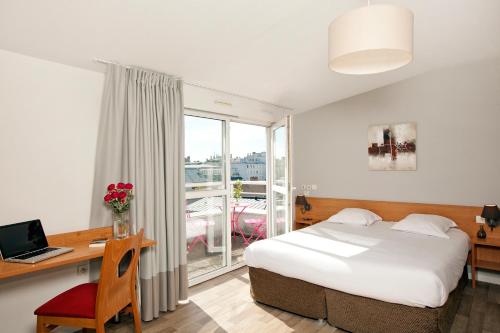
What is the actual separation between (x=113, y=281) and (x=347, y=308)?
175 centimetres

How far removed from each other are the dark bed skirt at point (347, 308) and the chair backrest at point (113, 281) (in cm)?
124

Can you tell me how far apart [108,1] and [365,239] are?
2989 millimetres

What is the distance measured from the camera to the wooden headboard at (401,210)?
3607 millimetres

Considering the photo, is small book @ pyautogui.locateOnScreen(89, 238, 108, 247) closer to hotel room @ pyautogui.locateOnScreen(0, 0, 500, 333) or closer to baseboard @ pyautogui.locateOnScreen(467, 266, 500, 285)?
hotel room @ pyautogui.locateOnScreen(0, 0, 500, 333)

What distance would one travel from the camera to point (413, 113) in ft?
13.2

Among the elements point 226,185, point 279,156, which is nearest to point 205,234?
point 226,185

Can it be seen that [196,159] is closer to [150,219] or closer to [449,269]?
[150,219]

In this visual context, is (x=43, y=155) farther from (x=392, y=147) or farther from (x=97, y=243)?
(x=392, y=147)

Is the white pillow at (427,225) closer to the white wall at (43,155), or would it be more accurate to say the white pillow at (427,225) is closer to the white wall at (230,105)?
the white wall at (230,105)

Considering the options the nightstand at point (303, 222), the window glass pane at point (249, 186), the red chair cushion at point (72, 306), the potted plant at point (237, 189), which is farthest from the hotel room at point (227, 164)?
the potted plant at point (237, 189)

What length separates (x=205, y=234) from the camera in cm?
395

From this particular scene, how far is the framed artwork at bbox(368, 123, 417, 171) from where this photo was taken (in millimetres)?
4020

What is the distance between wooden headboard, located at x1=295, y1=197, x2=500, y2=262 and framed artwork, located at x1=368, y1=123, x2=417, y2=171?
49 centimetres

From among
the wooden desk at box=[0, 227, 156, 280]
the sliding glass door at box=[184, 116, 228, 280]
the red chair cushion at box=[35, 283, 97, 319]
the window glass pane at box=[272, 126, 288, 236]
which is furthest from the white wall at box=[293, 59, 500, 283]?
the red chair cushion at box=[35, 283, 97, 319]
